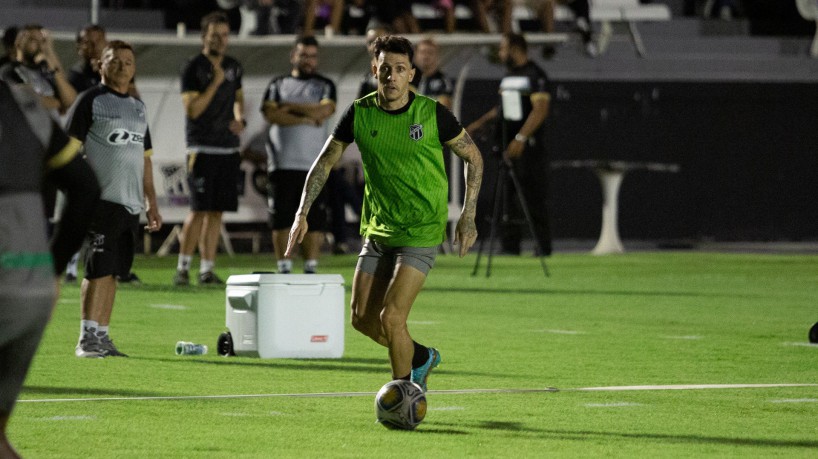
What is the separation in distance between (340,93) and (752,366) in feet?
42.4

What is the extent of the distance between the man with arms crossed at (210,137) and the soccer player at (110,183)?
4744mm

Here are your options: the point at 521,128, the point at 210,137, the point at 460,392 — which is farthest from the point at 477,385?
the point at 521,128

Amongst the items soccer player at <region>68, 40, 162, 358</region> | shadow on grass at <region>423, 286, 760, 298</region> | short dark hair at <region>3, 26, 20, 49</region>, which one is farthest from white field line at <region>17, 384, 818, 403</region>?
short dark hair at <region>3, 26, 20, 49</region>

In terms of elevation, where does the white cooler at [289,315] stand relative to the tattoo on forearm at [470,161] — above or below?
below

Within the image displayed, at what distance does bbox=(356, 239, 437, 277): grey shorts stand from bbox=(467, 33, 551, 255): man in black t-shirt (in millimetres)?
9074

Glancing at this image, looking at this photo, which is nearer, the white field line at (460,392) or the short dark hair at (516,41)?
the white field line at (460,392)

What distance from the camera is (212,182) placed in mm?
15281

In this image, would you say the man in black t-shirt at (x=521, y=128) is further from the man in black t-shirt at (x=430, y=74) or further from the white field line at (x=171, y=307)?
the white field line at (x=171, y=307)

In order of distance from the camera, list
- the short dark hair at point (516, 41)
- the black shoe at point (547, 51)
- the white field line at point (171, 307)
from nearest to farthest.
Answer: the white field line at point (171, 307) → the short dark hair at point (516, 41) → the black shoe at point (547, 51)

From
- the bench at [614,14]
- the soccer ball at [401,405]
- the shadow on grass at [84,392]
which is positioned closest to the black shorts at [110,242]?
the shadow on grass at [84,392]

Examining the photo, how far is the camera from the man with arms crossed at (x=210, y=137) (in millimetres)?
15078

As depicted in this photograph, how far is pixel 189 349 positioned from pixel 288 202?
494 cm

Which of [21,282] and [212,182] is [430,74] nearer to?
[212,182]

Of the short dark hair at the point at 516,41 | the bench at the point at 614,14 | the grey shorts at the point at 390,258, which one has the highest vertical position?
the grey shorts at the point at 390,258
